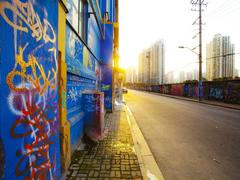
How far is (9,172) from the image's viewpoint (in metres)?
1.44

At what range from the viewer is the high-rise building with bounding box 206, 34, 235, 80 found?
24.5 m

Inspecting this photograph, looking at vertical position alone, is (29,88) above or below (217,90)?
above

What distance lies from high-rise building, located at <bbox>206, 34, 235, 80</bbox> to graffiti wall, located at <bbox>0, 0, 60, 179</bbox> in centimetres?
2410

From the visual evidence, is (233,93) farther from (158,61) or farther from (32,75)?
(158,61)

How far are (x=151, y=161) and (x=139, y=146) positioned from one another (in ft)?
3.27

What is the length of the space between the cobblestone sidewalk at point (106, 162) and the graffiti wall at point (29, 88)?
2.98 ft

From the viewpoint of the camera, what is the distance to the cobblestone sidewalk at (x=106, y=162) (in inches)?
124

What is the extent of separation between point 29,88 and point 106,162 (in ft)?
8.57

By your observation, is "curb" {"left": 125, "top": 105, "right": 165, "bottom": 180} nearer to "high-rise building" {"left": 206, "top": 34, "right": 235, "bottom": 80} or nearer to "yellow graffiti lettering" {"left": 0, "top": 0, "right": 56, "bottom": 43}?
"yellow graffiti lettering" {"left": 0, "top": 0, "right": 56, "bottom": 43}

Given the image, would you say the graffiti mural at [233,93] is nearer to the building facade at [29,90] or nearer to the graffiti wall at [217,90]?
the graffiti wall at [217,90]

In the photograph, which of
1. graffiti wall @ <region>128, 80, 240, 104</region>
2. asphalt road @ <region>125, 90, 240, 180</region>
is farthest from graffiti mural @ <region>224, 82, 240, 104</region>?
asphalt road @ <region>125, 90, 240, 180</region>

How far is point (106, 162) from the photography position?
3.67 meters

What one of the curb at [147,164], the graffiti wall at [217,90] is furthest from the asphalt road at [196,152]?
the graffiti wall at [217,90]

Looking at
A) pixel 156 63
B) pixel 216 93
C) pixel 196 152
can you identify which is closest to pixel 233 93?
pixel 216 93
